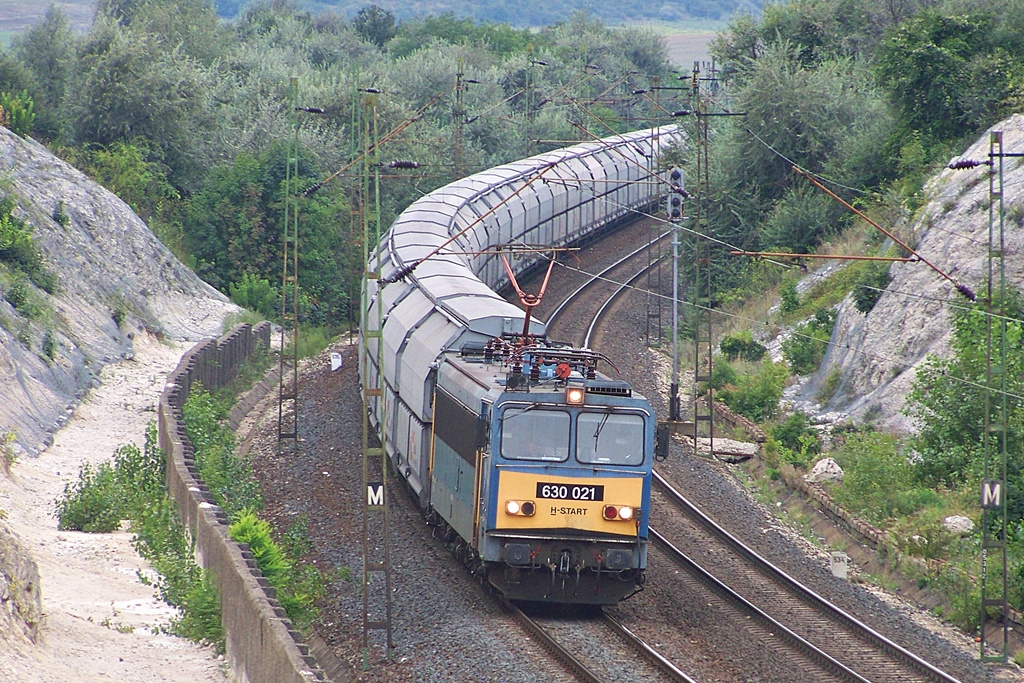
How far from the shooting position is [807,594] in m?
17.3

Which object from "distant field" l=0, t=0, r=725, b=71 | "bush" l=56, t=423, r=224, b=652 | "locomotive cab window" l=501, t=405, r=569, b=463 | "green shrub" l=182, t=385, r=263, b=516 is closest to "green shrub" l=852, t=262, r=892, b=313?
"green shrub" l=182, t=385, r=263, b=516

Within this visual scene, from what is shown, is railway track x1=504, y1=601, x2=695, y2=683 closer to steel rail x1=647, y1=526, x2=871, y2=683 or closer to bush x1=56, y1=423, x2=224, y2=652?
steel rail x1=647, y1=526, x2=871, y2=683

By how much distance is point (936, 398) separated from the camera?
71.6 ft

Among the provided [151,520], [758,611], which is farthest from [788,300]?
[151,520]

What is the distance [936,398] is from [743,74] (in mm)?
31038

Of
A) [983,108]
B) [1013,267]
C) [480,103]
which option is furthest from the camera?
[480,103]

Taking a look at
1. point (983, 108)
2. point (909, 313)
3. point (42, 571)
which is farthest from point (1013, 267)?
point (42, 571)

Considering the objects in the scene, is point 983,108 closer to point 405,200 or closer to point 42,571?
point 405,200

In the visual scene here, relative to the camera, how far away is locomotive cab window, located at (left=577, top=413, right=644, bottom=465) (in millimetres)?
15039

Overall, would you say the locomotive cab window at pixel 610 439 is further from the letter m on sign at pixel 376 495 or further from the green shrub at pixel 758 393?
the green shrub at pixel 758 393

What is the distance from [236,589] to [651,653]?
4511mm

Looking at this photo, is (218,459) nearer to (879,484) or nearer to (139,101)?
(879,484)

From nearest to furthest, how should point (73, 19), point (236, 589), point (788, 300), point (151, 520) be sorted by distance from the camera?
point (236, 589)
point (151, 520)
point (788, 300)
point (73, 19)

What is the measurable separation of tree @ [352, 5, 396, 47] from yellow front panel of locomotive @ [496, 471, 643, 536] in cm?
8187
